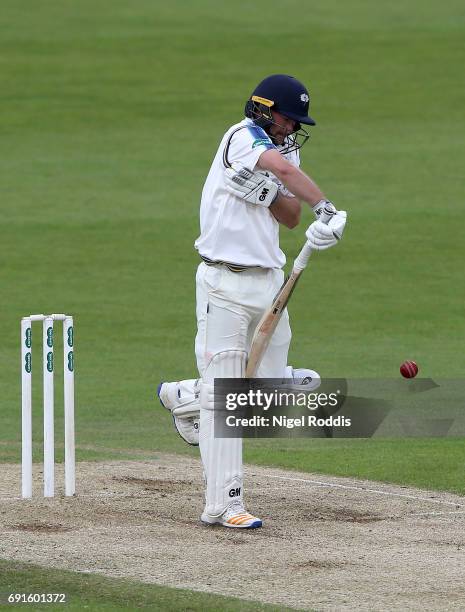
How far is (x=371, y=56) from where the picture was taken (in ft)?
92.9

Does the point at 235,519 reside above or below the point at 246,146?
below

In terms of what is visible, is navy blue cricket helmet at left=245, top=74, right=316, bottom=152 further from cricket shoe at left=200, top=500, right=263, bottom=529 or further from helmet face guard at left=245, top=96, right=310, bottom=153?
cricket shoe at left=200, top=500, right=263, bottom=529

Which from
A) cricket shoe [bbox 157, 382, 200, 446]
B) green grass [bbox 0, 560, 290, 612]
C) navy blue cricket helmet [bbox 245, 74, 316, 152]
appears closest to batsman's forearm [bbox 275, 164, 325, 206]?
navy blue cricket helmet [bbox 245, 74, 316, 152]

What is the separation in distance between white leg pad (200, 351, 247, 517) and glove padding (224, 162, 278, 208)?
2.41 ft

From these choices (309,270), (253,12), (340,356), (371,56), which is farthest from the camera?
(253,12)

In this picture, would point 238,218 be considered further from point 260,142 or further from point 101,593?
point 101,593

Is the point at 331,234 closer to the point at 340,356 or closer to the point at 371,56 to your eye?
the point at 340,356

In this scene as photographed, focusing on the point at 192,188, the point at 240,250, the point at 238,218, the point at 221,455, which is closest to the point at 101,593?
the point at 221,455

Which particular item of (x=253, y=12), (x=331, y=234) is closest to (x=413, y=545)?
(x=331, y=234)

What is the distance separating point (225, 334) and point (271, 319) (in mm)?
233

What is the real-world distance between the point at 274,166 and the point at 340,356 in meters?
5.89

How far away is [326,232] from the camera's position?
673 centimetres

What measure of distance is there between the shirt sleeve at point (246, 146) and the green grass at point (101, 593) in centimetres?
206

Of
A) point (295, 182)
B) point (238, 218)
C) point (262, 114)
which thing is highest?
point (262, 114)
